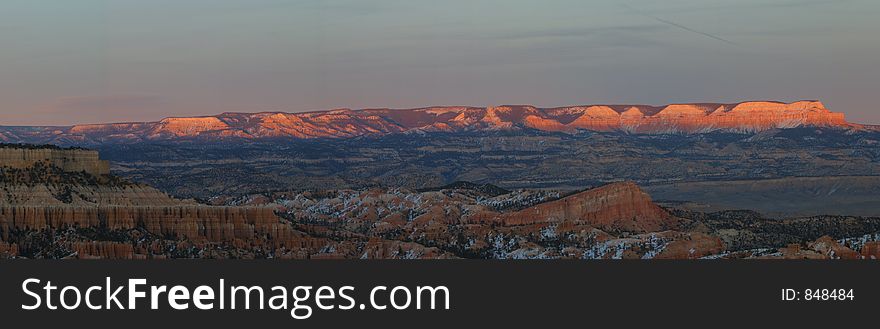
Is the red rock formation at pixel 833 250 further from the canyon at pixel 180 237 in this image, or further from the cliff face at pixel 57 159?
the cliff face at pixel 57 159

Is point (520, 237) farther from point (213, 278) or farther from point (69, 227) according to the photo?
point (213, 278)

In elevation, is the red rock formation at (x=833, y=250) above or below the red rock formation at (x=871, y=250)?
above

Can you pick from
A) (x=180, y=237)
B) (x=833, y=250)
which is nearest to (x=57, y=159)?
(x=180, y=237)

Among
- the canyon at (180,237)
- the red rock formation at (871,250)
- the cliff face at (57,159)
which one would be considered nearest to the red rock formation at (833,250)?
the canyon at (180,237)

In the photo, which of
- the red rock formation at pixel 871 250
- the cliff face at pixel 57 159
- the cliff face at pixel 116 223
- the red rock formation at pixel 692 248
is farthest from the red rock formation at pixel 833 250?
the cliff face at pixel 57 159

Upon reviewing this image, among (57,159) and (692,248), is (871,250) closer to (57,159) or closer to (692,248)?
(692,248)

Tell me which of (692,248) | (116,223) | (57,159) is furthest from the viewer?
(57,159)

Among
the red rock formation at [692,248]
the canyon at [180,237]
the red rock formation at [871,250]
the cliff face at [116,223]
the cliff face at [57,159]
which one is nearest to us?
the red rock formation at [871,250]

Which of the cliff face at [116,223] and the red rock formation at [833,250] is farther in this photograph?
the cliff face at [116,223]

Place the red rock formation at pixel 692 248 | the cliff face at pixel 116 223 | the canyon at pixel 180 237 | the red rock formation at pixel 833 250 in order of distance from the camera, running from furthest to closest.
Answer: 1. the red rock formation at pixel 692 248
2. the cliff face at pixel 116 223
3. the canyon at pixel 180 237
4. the red rock formation at pixel 833 250

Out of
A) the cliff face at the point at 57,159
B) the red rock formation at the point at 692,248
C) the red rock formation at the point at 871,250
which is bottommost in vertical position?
the red rock formation at the point at 692,248

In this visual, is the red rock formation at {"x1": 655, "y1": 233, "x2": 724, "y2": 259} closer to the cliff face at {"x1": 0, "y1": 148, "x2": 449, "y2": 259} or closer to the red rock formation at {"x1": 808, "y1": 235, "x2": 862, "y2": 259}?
the red rock formation at {"x1": 808, "y1": 235, "x2": 862, "y2": 259}
